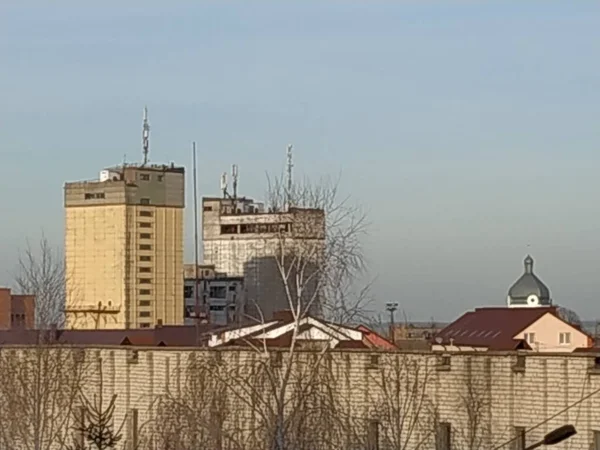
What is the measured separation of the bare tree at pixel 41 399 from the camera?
41406 mm

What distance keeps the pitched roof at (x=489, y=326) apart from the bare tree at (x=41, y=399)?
1678 centimetres

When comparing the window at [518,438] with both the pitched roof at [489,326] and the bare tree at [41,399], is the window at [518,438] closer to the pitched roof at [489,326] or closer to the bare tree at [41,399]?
the bare tree at [41,399]

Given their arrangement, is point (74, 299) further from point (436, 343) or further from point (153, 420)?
point (153, 420)

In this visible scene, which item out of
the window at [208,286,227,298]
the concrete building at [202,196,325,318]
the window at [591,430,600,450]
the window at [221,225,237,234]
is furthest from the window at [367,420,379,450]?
the window at [221,225,237,234]

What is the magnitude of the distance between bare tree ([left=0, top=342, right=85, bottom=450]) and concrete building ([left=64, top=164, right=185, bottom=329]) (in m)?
98.2

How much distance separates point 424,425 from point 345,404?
2417 millimetres

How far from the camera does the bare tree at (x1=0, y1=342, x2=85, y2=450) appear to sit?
41.4m

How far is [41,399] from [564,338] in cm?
2634

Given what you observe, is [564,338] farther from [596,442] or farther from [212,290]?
[212,290]

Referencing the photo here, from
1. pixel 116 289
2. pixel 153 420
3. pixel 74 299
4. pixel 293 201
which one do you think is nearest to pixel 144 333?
pixel 153 420

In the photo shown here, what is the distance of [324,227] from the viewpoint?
109ft

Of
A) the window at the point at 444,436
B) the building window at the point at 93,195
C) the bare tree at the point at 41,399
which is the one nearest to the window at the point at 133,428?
the bare tree at the point at 41,399

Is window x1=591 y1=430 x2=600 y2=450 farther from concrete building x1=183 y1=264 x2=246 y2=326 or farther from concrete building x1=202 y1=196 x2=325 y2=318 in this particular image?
concrete building x1=183 y1=264 x2=246 y2=326

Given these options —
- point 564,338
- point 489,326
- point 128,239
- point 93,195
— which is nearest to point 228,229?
point 128,239
